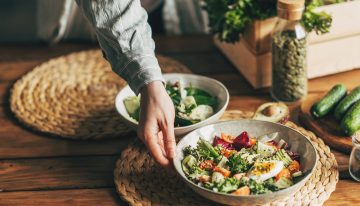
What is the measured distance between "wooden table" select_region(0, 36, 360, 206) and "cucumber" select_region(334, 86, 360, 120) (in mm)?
124

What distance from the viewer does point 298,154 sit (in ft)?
4.43

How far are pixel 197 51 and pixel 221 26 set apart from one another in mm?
365

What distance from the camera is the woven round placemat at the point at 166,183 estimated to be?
1284mm

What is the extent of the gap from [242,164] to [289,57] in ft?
1.49

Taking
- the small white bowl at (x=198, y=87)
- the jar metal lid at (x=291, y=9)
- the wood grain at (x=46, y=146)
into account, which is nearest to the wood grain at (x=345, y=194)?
the small white bowl at (x=198, y=87)

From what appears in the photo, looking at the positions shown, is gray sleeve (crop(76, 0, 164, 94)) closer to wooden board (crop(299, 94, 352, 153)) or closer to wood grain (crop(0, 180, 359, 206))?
wood grain (crop(0, 180, 359, 206))

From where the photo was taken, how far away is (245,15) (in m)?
1.67

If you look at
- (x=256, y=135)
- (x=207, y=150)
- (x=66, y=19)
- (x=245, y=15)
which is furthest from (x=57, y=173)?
(x=66, y=19)

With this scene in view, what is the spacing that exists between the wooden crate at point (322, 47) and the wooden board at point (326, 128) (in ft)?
0.56

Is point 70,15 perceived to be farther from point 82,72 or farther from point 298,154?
point 298,154

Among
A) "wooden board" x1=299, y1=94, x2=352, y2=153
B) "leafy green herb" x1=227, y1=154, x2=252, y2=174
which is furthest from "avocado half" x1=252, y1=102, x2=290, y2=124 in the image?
"leafy green herb" x1=227, y1=154, x2=252, y2=174

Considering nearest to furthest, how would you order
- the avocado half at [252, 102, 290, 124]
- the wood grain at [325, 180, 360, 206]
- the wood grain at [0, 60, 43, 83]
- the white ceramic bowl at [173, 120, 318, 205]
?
the white ceramic bowl at [173, 120, 318, 205] < the wood grain at [325, 180, 360, 206] < the avocado half at [252, 102, 290, 124] < the wood grain at [0, 60, 43, 83]

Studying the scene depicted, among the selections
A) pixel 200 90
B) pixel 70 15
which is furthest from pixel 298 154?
pixel 70 15

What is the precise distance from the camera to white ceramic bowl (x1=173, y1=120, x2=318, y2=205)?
1.19 meters
